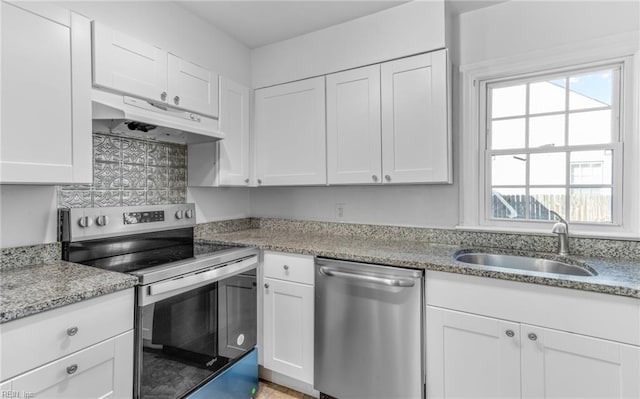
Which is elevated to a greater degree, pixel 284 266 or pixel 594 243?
pixel 594 243

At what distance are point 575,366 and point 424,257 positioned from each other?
2.35ft

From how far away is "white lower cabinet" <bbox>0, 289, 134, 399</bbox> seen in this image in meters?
0.97

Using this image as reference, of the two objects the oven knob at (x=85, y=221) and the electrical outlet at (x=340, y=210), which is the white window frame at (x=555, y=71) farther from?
the oven knob at (x=85, y=221)

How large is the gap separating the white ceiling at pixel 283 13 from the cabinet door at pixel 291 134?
387 mm

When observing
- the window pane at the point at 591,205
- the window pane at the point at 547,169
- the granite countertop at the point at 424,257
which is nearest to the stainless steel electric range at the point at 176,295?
the granite countertop at the point at 424,257

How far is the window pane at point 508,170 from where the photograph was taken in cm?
201

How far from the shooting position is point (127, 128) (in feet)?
5.59

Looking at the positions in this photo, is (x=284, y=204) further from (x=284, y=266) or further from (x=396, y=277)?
(x=396, y=277)

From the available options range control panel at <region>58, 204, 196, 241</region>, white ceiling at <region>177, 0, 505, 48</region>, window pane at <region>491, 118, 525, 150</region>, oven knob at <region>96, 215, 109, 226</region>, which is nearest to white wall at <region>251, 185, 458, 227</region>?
window pane at <region>491, 118, 525, 150</region>

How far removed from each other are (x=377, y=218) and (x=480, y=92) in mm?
1104

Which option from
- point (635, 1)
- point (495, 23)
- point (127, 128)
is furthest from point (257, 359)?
point (635, 1)

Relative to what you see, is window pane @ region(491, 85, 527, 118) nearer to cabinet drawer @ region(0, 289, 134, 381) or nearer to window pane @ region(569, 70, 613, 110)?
window pane @ region(569, 70, 613, 110)

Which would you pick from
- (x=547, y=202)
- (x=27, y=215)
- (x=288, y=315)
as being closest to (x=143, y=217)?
(x=27, y=215)

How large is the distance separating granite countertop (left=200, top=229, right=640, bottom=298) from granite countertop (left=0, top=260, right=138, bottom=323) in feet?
2.80
